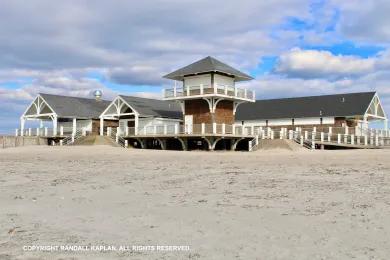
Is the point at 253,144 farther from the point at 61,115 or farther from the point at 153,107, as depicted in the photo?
the point at 61,115

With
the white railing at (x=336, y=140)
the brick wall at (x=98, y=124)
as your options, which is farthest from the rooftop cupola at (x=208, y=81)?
the brick wall at (x=98, y=124)

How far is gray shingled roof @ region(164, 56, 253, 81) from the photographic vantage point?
40.0 meters

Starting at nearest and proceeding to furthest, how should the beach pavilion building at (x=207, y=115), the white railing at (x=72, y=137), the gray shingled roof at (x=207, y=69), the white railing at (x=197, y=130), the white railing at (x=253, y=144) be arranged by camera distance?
the white railing at (x=197, y=130), the white railing at (x=253, y=144), the beach pavilion building at (x=207, y=115), the gray shingled roof at (x=207, y=69), the white railing at (x=72, y=137)

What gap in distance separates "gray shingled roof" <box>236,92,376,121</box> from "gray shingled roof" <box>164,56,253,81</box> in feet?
36.5

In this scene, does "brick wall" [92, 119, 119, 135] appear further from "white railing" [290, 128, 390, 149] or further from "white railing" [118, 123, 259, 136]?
"white railing" [290, 128, 390, 149]

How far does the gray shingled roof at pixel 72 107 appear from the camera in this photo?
5016 centimetres

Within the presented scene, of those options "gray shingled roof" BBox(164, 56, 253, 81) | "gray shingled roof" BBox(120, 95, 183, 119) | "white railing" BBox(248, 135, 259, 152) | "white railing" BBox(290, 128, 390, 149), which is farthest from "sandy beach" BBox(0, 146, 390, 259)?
"gray shingled roof" BBox(120, 95, 183, 119)

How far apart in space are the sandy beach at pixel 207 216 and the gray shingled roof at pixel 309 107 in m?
35.2

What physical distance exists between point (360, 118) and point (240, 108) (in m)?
14.9

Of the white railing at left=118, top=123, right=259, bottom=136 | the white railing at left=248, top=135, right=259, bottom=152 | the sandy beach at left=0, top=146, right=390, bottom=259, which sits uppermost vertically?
the white railing at left=118, top=123, right=259, bottom=136

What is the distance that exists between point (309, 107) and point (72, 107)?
25468 millimetres

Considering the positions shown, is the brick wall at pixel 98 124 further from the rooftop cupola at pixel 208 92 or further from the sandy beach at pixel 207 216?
the sandy beach at pixel 207 216

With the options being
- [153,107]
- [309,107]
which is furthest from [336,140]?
[153,107]

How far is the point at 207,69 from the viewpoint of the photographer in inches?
1561
